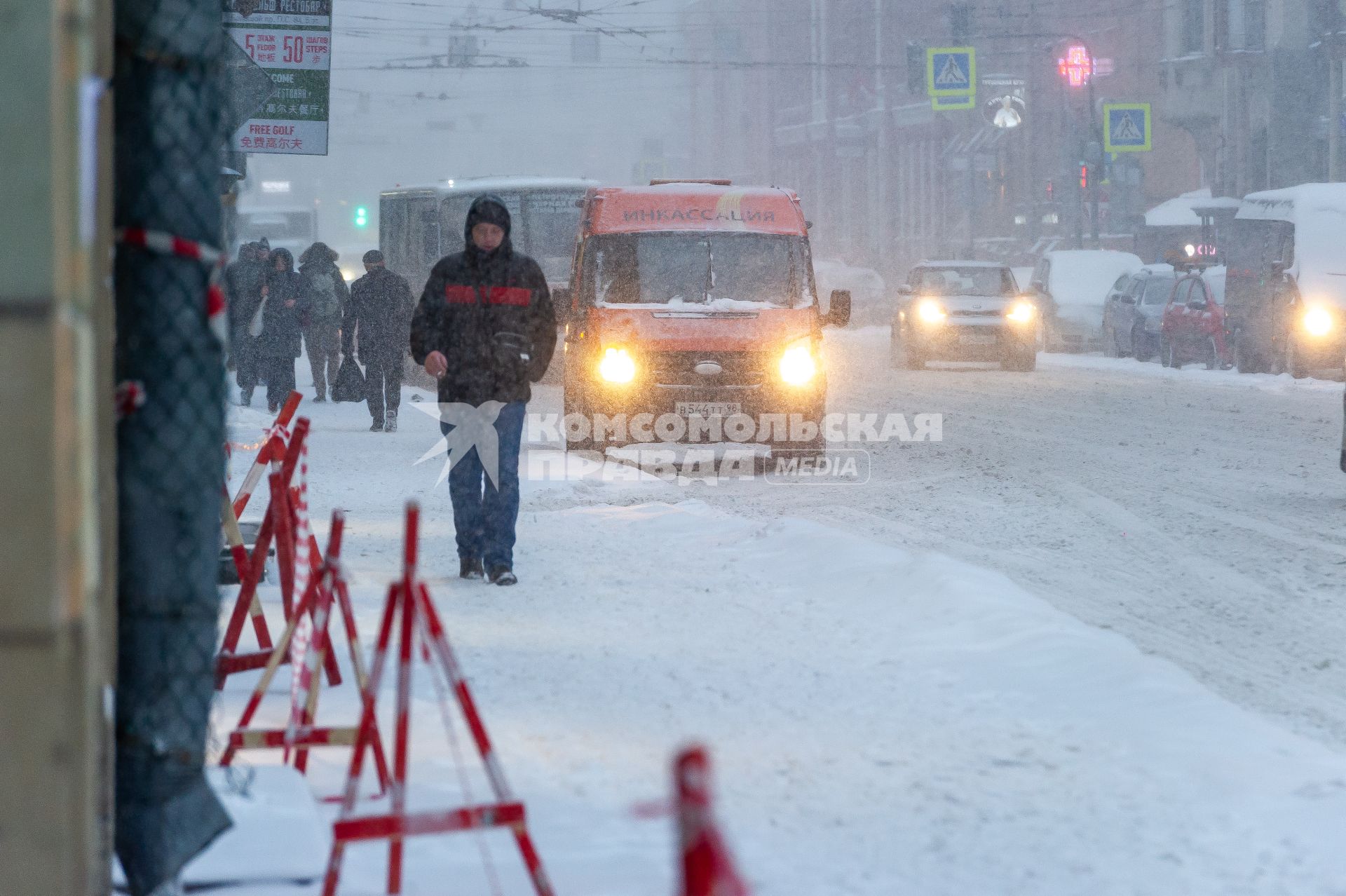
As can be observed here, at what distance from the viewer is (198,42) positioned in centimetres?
416

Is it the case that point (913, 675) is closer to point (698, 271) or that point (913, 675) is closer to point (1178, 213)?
point (698, 271)

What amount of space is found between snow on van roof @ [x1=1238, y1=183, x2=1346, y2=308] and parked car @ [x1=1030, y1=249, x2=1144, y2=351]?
7393 mm

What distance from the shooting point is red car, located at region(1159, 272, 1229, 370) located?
27156 millimetres

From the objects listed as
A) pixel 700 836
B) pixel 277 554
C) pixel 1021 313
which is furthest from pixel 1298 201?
pixel 700 836

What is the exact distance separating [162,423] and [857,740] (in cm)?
283

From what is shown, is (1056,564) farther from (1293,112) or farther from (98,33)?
(1293,112)

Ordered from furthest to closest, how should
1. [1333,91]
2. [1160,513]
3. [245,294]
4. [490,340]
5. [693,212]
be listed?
[1333,91] → [245,294] → [693,212] → [1160,513] → [490,340]

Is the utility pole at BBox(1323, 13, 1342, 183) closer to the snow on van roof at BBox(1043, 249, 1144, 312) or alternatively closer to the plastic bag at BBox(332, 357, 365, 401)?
the snow on van roof at BBox(1043, 249, 1144, 312)

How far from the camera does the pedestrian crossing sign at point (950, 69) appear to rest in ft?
Result: 133

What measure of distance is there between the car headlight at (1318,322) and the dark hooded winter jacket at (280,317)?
41.6 feet

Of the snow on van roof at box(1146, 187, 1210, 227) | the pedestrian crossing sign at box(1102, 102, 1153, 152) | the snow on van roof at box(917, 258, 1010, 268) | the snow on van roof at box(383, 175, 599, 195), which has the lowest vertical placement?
the snow on van roof at box(917, 258, 1010, 268)

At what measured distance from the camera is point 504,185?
2653 centimetres

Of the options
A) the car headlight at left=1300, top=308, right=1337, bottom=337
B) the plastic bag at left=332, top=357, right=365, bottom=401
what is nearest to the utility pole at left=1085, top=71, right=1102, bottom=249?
the car headlight at left=1300, top=308, right=1337, bottom=337
